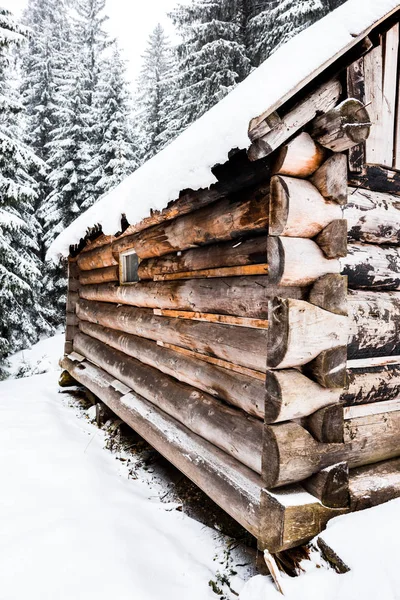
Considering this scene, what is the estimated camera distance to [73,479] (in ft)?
11.8

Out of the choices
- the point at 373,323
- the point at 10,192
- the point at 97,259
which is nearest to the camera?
the point at 373,323

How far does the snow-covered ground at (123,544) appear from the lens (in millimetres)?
1955

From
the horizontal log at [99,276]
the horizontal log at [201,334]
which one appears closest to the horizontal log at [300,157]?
the horizontal log at [201,334]

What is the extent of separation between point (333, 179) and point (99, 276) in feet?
16.2

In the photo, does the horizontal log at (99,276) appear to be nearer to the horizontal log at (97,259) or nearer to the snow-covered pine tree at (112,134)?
the horizontal log at (97,259)

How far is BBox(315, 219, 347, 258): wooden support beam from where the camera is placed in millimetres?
2221

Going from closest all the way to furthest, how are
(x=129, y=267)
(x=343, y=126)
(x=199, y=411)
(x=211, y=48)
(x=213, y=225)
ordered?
(x=343, y=126) < (x=213, y=225) < (x=199, y=411) < (x=129, y=267) < (x=211, y=48)

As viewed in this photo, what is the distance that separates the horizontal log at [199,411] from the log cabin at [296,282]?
0.01 meters

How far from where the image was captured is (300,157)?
2.17 m

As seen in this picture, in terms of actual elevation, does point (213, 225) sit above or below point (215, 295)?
above

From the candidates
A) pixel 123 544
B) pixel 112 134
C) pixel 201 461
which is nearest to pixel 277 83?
pixel 201 461

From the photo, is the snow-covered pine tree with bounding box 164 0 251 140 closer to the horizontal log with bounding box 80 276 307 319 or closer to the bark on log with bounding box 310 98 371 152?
the horizontal log with bounding box 80 276 307 319

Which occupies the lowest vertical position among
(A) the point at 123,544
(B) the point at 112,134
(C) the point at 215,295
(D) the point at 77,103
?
Answer: (A) the point at 123,544

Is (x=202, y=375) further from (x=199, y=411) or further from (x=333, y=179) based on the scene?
(x=333, y=179)
